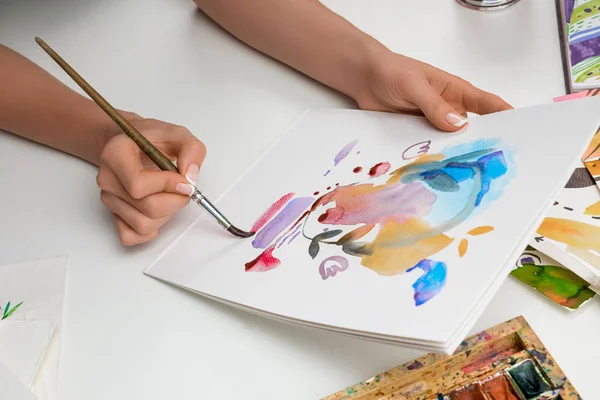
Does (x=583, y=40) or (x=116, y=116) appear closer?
(x=116, y=116)

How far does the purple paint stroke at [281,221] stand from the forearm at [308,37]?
20cm

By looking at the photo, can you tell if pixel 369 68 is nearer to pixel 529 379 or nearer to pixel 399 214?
pixel 399 214

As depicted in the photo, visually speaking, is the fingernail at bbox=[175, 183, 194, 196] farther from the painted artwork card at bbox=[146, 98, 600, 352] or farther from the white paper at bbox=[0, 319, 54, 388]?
the white paper at bbox=[0, 319, 54, 388]

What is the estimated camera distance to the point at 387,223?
0.61m

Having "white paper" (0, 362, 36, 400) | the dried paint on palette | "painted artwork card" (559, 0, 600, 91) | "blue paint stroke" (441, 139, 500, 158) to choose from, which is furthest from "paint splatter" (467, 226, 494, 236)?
"white paper" (0, 362, 36, 400)

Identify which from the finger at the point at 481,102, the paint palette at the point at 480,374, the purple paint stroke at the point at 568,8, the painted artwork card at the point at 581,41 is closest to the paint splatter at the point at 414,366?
the paint palette at the point at 480,374

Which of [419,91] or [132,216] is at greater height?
[419,91]

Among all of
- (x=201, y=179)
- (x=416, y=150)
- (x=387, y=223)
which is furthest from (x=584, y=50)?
(x=201, y=179)

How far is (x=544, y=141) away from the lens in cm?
60

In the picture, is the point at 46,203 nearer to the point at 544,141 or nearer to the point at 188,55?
the point at 188,55

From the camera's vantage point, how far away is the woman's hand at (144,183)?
26.7 inches

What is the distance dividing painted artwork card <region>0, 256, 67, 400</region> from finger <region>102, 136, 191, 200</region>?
14 cm

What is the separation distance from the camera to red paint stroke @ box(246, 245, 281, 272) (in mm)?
633

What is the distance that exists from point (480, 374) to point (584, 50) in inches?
19.1
